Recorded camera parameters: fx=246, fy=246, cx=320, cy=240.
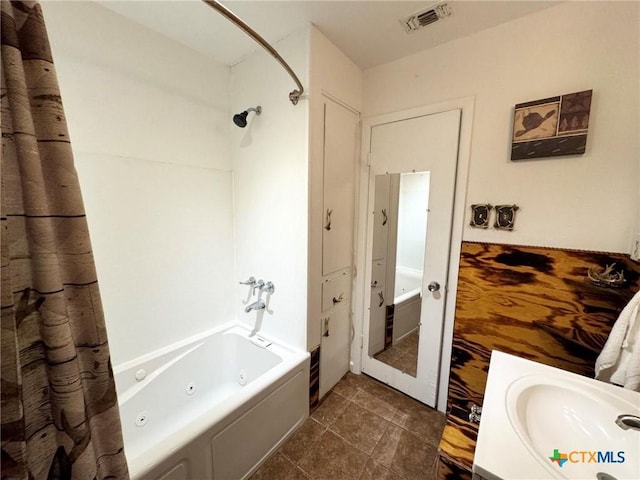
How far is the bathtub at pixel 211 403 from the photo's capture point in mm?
1079

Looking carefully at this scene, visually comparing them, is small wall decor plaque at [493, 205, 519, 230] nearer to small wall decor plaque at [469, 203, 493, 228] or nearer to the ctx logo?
small wall decor plaque at [469, 203, 493, 228]

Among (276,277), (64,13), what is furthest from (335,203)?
(64,13)

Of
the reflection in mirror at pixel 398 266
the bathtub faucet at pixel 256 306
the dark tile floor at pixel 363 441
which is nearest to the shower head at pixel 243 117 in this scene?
the reflection in mirror at pixel 398 266

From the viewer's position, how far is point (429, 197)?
168cm

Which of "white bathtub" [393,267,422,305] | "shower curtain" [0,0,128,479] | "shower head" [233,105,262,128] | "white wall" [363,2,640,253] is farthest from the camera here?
"white bathtub" [393,267,422,305]

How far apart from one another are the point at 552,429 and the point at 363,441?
109cm

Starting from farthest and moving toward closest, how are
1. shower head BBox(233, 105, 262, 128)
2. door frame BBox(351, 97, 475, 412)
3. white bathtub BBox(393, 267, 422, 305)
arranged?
white bathtub BBox(393, 267, 422, 305) → shower head BBox(233, 105, 262, 128) → door frame BBox(351, 97, 475, 412)

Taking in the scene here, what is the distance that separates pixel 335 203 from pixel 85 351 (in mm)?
1456

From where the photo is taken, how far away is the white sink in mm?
688

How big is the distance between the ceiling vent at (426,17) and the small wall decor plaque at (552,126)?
64 cm

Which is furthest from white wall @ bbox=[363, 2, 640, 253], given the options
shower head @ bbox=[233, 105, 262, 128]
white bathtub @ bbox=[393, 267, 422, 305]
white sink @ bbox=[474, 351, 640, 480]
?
shower head @ bbox=[233, 105, 262, 128]

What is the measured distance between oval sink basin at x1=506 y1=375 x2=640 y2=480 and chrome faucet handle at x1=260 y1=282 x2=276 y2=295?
1.40m

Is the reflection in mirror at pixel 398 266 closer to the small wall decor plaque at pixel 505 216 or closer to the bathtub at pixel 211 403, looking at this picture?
the small wall decor plaque at pixel 505 216

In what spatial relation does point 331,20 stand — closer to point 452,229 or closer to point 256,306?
point 452,229
